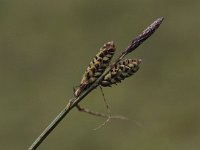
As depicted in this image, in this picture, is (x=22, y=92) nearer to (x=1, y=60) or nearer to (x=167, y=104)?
(x=1, y=60)

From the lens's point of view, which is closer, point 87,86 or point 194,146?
point 87,86

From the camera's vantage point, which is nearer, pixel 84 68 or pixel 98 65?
pixel 98 65

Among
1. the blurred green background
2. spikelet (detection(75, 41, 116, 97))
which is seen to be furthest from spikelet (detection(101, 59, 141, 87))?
the blurred green background

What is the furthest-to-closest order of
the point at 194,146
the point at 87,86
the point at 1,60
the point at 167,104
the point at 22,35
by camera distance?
the point at 22,35, the point at 1,60, the point at 167,104, the point at 194,146, the point at 87,86

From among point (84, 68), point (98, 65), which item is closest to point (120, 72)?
point (98, 65)

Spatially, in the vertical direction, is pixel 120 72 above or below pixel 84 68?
below

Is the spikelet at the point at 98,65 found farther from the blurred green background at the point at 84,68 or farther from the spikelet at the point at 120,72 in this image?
the blurred green background at the point at 84,68

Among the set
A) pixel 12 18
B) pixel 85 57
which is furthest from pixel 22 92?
pixel 12 18

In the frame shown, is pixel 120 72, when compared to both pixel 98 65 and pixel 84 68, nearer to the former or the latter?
pixel 98 65
